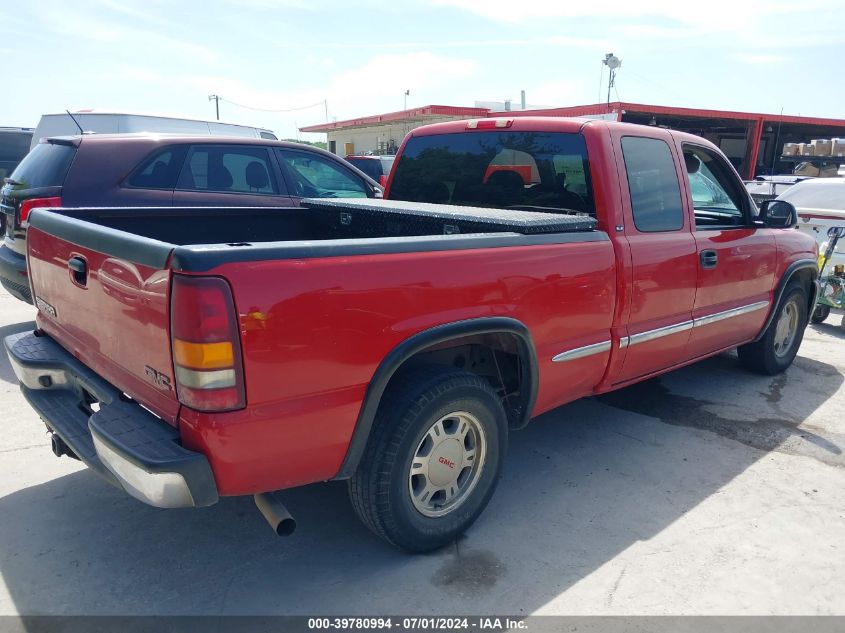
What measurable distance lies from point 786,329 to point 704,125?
22480 mm

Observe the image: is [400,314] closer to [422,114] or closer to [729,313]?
[729,313]

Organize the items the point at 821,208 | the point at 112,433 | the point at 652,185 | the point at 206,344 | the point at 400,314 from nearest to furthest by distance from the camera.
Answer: the point at 206,344
the point at 112,433
the point at 400,314
the point at 652,185
the point at 821,208

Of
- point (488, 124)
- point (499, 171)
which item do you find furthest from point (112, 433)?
point (488, 124)

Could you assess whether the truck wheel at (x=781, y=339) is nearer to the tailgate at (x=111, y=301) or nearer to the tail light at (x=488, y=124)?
the tail light at (x=488, y=124)

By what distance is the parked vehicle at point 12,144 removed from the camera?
14.6 meters

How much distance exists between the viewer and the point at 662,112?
20.6 meters

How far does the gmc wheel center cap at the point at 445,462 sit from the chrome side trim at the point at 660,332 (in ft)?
4.32

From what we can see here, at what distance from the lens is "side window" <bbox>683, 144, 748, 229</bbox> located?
4426 millimetres

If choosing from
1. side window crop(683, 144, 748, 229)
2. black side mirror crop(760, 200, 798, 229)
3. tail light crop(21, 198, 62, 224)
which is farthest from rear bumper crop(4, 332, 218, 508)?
black side mirror crop(760, 200, 798, 229)

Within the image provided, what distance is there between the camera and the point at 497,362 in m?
3.40

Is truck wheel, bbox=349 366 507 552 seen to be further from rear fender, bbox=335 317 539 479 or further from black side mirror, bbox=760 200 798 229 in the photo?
black side mirror, bbox=760 200 798 229

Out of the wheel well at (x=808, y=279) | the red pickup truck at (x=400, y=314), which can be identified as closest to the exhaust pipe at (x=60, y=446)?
the red pickup truck at (x=400, y=314)

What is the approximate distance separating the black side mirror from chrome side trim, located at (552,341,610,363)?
199 cm

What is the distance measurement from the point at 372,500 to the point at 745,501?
214 centimetres
